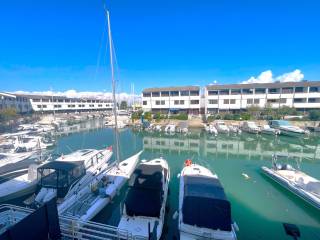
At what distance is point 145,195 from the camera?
928 cm

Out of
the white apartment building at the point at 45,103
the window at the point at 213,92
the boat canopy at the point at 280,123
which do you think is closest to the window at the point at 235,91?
the window at the point at 213,92

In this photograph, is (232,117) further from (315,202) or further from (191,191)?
(191,191)

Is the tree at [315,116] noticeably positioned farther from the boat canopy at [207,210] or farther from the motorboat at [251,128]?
the boat canopy at [207,210]

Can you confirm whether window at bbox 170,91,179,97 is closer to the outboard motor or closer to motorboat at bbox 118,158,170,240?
motorboat at bbox 118,158,170,240

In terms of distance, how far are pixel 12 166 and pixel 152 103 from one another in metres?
48.1

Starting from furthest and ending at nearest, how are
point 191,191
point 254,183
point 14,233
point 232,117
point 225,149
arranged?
1. point 232,117
2. point 225,149
3. point 254,183
4. point 191,191
5. point 14,233

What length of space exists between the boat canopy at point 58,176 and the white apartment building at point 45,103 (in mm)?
57346

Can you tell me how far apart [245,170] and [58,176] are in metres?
16.8

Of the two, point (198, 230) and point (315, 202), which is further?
point (315, 202)

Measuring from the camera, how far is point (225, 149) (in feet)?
91.6

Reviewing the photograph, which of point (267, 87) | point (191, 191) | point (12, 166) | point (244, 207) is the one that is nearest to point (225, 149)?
point (244, 207)

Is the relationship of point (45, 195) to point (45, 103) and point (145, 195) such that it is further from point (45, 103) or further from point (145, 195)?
point (45, 103)

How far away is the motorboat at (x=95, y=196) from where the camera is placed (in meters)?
10.0

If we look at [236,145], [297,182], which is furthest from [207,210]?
[236,145]
